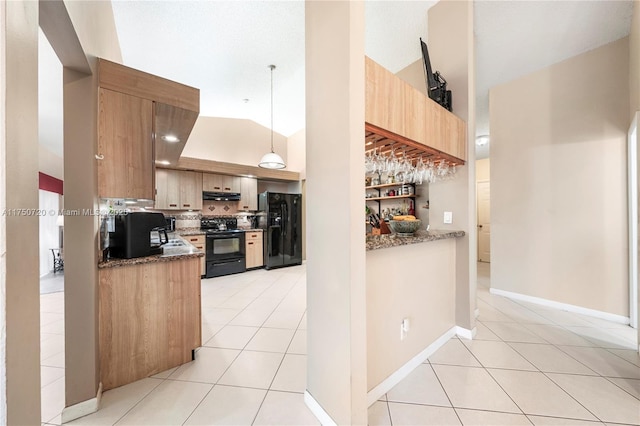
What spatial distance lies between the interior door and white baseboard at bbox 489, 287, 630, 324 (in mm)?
2680

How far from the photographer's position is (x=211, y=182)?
4.84m

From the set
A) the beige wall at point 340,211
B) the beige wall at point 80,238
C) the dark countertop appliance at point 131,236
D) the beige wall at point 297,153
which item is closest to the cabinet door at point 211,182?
the beige wall at point 297,153

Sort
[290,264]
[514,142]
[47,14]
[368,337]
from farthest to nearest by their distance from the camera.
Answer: [290,264] → [514,142] → [368,337] → [47,14]

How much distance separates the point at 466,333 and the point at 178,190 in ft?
16.3

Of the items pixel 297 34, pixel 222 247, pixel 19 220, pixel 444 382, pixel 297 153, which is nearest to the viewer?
pixel 19 220

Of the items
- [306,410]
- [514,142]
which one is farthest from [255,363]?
[514,142]

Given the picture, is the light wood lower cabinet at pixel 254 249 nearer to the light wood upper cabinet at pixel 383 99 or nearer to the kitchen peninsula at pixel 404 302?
the kitchen peninsula at pixel 404 302

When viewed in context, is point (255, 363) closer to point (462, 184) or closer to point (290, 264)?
point (462, 184)

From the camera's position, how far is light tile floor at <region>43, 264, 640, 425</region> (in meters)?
1.37

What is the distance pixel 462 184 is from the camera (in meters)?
2.27

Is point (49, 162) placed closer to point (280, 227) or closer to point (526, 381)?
point (280, 227)

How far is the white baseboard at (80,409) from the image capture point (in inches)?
52.9

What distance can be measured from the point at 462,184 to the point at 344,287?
177cm

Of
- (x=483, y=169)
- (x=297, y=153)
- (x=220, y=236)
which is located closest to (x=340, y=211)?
(x=220, y=236)
